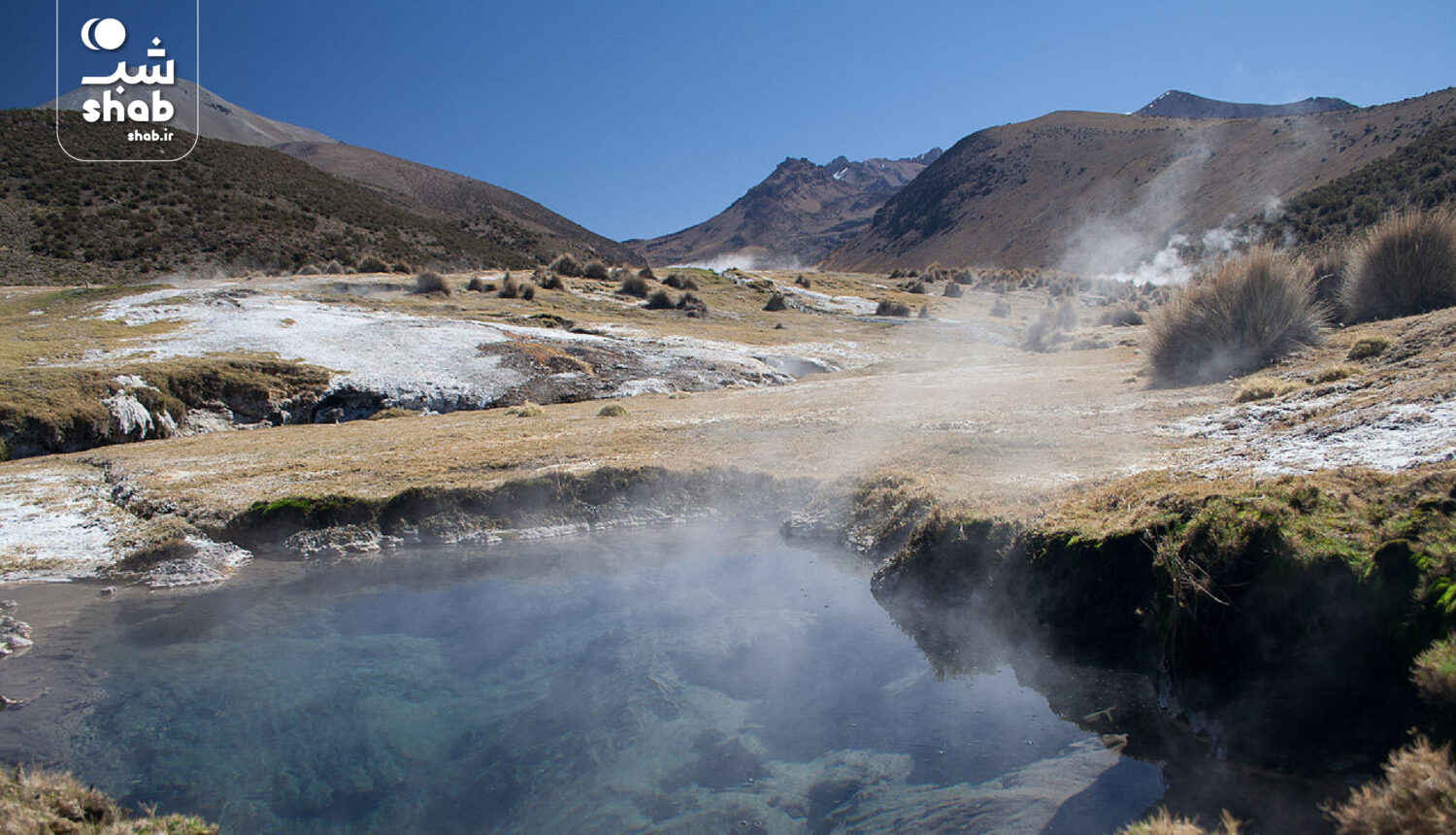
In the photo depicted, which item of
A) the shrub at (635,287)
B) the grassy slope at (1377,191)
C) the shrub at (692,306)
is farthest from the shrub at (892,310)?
the grassy slope at (1377,191)

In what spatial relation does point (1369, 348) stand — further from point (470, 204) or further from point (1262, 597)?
point (470, 204)

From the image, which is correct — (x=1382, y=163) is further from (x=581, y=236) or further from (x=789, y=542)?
(x=581, y=236)

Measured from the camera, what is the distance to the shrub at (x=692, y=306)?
37.5m

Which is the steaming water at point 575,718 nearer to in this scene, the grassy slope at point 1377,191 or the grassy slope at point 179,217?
the grassy slope at point 1377,191

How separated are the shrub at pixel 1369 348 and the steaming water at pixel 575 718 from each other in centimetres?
799

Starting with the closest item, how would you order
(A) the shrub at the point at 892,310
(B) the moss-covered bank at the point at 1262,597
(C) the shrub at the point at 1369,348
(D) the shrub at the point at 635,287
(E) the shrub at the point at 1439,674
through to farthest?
(E) the shrub at the point at 1439,674, (B) the moss-covered bank at the point at 1262,597, (C) the shrub at the point at 1369,348, (D) the shrub at the point at 635,287, (A) the shrub at the point at 892,310

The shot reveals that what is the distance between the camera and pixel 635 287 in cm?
4159

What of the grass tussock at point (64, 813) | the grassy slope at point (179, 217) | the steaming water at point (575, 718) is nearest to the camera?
the grass tussock at point (64, 813)

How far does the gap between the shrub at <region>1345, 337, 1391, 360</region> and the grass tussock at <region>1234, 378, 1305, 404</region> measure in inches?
43.4

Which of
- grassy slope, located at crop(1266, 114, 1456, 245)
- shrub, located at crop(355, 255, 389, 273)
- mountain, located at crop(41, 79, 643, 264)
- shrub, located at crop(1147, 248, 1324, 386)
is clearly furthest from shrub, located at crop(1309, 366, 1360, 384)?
mountain, located at crop(41, 79, 643, 264)

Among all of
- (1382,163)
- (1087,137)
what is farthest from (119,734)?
(1087,137)

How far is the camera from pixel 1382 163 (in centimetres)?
5191

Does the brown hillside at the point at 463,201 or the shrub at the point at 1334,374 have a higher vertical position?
the brown hillside at the point at 463,201

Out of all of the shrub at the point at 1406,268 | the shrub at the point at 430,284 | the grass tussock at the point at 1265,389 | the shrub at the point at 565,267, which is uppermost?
the shrub at the point at 565,267
